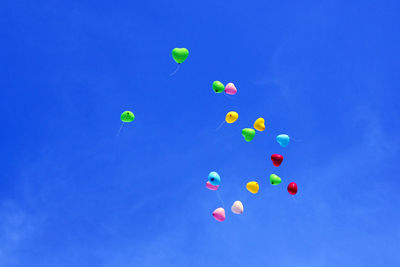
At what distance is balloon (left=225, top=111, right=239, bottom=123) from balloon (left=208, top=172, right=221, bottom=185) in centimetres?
291

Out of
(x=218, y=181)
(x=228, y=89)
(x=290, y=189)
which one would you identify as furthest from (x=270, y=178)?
(x=228, y=89)

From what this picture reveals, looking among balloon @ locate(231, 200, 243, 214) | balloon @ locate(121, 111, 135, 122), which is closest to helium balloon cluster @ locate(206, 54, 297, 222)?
balloon @ locate(231, 200, 243, 214)

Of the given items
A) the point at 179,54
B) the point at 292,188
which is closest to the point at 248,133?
the point at 292,188

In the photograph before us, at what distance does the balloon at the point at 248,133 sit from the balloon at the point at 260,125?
47 centimetres

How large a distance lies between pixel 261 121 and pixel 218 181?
391 centimetres

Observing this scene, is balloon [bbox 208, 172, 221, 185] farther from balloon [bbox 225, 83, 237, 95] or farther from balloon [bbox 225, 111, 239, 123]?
balloon [bbox 225, 83, 237, 95]

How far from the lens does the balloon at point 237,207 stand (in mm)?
19953

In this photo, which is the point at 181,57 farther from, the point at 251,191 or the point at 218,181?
the point at 251,191

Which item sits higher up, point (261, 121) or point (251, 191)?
point (261, 121)

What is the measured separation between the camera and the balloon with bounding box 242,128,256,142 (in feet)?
65.0

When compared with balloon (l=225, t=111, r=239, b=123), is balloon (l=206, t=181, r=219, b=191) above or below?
below

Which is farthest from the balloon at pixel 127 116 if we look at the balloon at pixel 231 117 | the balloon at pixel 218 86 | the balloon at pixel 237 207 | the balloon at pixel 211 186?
the balloon at pixel 237 207

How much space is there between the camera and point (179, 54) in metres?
18.6

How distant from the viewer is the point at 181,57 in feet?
61.8
